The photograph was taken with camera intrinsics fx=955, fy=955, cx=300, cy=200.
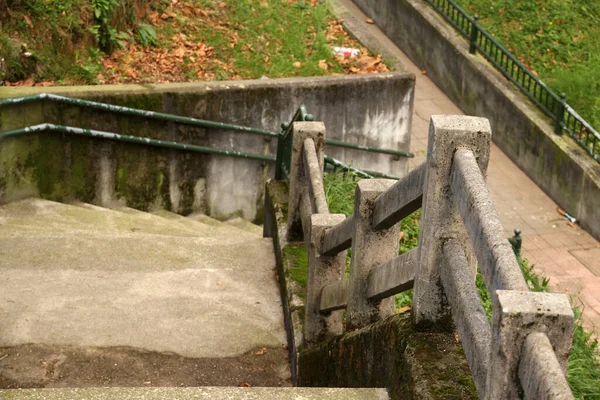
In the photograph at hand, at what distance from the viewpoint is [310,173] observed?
19.3ft

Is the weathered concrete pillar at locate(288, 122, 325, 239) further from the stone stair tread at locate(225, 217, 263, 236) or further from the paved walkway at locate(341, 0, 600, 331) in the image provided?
the paved walkway at locate(341, 0, 600, 331)

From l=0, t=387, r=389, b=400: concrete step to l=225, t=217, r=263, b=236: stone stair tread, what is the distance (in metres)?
6.51

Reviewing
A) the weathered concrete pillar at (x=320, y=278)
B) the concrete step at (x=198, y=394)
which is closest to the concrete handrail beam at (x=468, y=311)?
the concrete step at (x=198, y=394)

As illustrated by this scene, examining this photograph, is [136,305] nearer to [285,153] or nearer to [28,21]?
[285,153]

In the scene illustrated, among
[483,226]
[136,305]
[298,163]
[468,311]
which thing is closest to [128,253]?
[136,305]

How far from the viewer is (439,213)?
330 centimetres

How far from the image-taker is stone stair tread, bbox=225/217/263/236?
10375mm

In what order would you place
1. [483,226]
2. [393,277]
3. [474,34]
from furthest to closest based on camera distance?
[474,34], [393,277], [483,226]

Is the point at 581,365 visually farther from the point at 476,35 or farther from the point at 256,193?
the point at 476,35

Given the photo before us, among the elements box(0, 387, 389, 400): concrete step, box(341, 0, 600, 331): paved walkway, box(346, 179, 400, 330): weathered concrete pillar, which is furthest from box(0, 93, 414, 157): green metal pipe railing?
→ box(0, 387, 389, 400): concrete step

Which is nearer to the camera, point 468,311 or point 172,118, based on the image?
point 468,311

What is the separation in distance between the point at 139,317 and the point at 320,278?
49.9 inches

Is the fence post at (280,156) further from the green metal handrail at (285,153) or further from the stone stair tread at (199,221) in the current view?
the stone stair tread at (199,221)

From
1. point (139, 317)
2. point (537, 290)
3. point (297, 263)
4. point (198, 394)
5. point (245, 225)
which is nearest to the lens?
point (198, 394)
